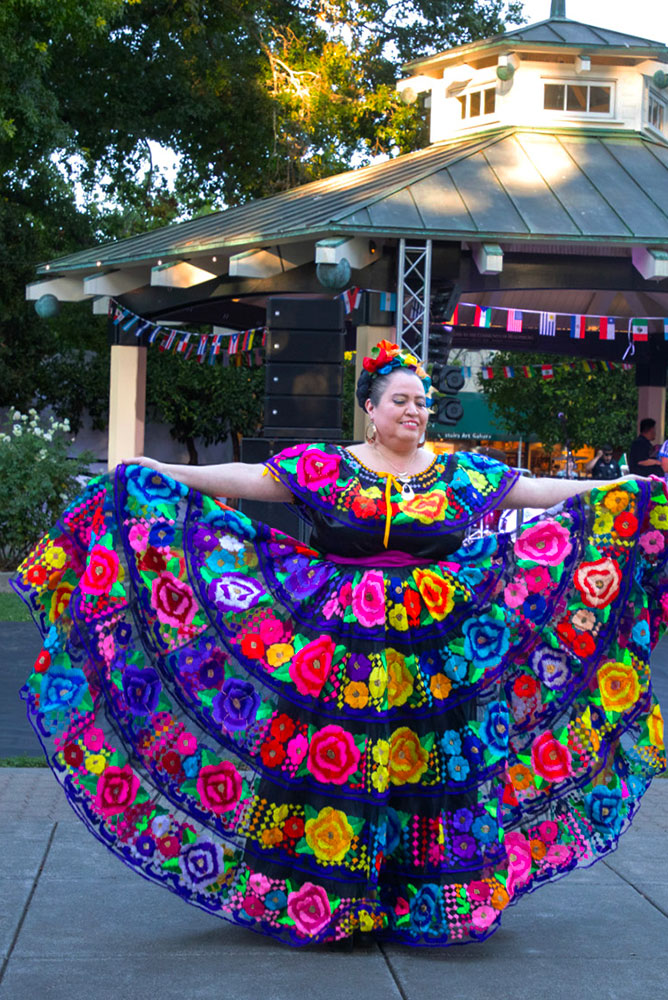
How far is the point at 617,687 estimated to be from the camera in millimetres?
4199

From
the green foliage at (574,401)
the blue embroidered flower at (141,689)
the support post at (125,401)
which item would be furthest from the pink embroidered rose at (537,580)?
the green foliage at (574,401)

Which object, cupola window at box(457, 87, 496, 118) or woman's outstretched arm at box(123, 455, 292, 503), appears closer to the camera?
woman's outstretched arm at box(123, 455, 292, 503)

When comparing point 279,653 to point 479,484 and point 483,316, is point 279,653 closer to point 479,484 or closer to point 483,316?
point 479,484

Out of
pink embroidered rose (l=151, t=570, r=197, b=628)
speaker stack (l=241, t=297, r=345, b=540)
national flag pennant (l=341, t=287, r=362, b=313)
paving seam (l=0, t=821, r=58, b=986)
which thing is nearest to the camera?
paving seam (l=0, t=821, r=58, b=986)

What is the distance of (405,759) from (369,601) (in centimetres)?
50

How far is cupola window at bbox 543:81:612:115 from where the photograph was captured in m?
15.0

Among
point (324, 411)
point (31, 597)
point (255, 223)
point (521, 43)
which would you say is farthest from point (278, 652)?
point (521, 43)

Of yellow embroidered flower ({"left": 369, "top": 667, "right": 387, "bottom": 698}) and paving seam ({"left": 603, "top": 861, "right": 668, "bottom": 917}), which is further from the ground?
yellow embroidered flower ({"left": 369, "top": 667, "right": 387, "bottom": 698})

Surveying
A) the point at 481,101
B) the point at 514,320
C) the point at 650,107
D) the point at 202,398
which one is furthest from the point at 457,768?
the point at 202,398

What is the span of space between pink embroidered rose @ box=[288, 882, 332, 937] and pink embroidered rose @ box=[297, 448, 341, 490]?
1.24 meters

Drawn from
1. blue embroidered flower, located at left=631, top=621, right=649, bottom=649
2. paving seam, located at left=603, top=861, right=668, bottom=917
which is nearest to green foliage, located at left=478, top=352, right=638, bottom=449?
paving seam, located at left=603, top=861, right=668, bottom=917

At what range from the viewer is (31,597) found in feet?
13.3

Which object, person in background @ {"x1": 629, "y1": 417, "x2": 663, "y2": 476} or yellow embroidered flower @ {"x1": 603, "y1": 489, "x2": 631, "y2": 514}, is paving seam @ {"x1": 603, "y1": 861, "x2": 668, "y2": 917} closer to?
yellow embroidered flower @ {"x1": 603, "y1": 489, "x2": 631, "y2": 514}

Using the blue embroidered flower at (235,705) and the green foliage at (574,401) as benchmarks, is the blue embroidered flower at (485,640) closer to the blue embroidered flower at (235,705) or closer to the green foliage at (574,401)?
the blue embroidered flower at (235,705)
